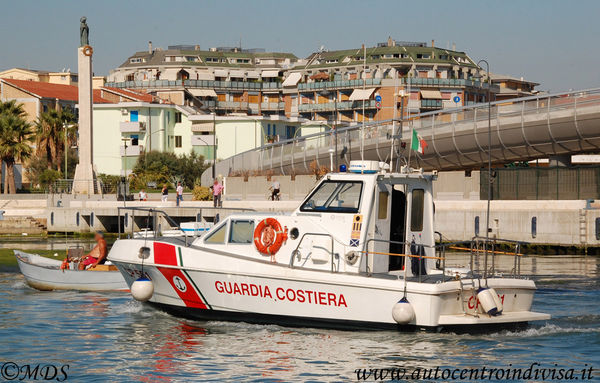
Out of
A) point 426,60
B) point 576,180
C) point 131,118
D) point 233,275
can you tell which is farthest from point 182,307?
point 426,60

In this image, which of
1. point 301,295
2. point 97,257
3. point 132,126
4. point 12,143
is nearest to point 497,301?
point 301,295

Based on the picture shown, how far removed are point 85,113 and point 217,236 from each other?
48601 mm

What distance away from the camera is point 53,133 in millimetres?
81812

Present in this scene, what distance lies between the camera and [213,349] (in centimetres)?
1708

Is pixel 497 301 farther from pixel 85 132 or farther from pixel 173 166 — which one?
pixel 173 166

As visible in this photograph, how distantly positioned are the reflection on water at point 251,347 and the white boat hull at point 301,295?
336 mm

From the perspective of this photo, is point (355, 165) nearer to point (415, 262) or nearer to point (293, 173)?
point (415, 262)

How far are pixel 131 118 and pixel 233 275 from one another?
3168 inches

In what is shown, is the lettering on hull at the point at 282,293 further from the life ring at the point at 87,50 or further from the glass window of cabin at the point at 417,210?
the life ring at the point at 87,50

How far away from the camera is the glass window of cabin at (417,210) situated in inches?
747

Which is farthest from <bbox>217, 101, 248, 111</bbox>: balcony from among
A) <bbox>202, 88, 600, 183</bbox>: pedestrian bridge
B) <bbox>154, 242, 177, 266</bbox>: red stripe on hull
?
<bbox>154, 242, 177, 266</bbox>: red stripe on hull

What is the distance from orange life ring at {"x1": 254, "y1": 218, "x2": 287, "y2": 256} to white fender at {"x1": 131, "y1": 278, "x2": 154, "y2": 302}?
8.86 feet

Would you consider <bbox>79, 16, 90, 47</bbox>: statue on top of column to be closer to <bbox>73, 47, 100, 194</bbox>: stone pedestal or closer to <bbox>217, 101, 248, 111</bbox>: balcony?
<bbox>73, 47, 100, 194</bbox>: stone pedestal

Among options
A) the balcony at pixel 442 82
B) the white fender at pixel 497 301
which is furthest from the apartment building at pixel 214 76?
the white fender at pixel 497 301
